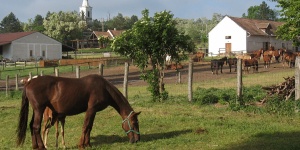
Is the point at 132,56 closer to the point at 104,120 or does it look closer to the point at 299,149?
the point at 104,120

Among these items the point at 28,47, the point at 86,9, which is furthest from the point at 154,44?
the point at 86,9

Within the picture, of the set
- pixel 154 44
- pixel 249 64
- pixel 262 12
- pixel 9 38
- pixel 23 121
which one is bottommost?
pixel 23 121

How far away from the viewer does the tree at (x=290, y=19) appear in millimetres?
22906

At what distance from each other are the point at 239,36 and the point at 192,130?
179ft

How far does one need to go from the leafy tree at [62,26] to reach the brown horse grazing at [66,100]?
260 ft

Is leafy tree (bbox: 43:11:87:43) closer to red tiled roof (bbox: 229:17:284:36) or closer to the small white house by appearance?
the small white house

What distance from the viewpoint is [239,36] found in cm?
6281

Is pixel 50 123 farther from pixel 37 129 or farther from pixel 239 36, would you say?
pixel 239 36

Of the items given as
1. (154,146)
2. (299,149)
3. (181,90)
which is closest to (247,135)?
(299,149)

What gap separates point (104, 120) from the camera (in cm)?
1245

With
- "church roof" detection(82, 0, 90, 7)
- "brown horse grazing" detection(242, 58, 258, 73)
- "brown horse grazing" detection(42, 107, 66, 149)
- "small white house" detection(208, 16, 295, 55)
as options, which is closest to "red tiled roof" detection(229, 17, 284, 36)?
"small white house" detection(208, 16, 295, 55)

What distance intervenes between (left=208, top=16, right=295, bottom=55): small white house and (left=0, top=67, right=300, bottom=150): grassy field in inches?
1956

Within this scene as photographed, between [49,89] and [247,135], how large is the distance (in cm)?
470

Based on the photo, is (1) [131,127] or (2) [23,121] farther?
(1) [131,127]
